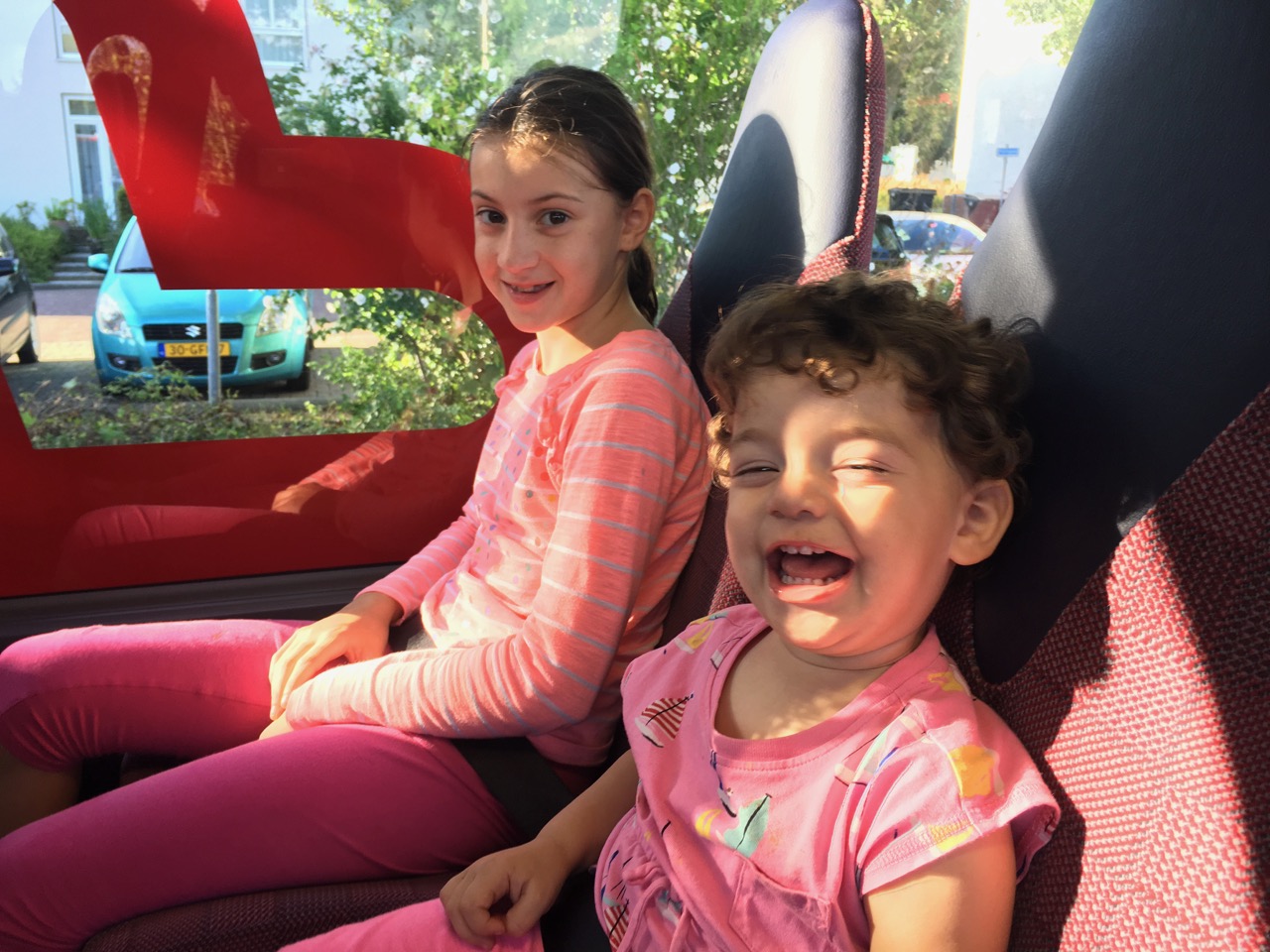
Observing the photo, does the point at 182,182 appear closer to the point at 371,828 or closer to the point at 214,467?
the point at 214,467

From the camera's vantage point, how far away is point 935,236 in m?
1.99

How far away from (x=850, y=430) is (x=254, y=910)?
751 millimetres

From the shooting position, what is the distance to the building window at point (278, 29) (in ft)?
5.33

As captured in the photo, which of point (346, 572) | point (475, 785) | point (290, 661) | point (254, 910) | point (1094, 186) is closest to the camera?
point (1094, 186)

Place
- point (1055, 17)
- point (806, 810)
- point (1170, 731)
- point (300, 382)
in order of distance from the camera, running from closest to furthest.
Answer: point (1170, 731) < point (806, 810) < point (300, 382) < point (1055, 17)

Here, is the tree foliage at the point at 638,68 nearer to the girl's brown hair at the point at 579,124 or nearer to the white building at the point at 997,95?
the white building at the point at 997,95

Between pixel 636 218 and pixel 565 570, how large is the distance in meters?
0.47

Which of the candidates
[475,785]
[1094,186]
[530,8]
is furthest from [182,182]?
[1094,186]

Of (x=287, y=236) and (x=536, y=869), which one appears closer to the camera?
(x=536, y=869)

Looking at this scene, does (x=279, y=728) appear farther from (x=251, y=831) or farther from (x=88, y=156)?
(x=88, y=156)

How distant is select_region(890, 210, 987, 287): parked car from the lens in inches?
78.0

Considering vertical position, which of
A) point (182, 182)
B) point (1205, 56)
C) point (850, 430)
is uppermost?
point (1205, 56)

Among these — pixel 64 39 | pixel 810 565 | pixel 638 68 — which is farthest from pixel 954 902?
pixel 64 39

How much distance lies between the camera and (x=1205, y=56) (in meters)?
0.70
